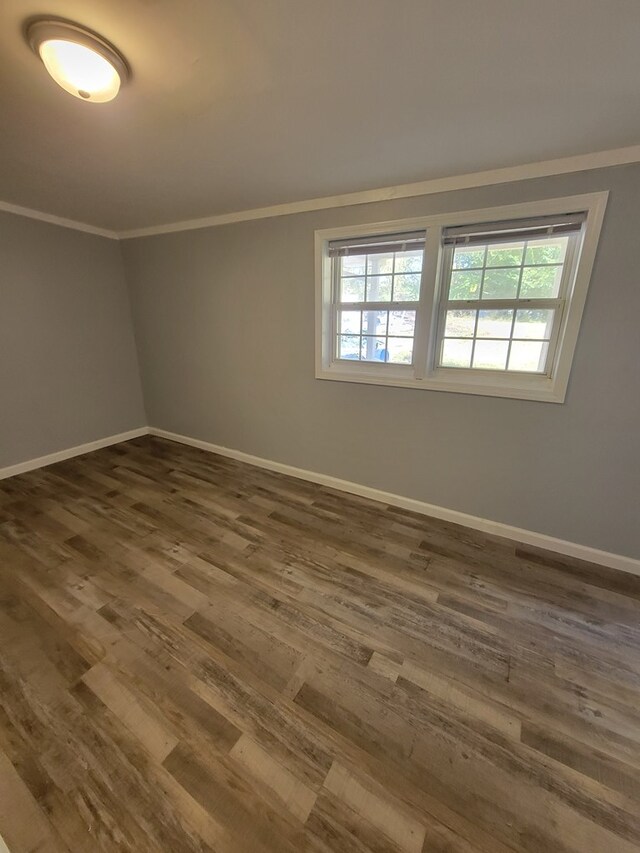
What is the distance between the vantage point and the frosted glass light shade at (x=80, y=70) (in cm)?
110

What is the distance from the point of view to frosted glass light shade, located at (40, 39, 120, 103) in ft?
3.61

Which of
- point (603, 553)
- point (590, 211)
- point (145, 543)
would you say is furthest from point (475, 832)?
point (590, 211)

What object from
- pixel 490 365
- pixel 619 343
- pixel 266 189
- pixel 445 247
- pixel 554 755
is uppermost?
pixel 266 189

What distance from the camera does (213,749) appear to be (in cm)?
114

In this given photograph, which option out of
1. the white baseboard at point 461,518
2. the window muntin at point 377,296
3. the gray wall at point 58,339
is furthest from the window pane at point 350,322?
the gray wall at point 58,339

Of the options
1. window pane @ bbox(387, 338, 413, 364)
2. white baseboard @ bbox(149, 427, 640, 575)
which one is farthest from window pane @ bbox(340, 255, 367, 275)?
white baseboard @ bbox(149, 427, 640, 575)

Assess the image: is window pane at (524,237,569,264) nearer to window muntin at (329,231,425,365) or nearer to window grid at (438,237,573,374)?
window grid at (438,237,573,374)

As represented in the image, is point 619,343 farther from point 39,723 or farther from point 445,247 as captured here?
point 39,723

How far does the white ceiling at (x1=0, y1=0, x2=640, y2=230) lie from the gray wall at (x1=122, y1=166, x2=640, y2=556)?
1.41 ft

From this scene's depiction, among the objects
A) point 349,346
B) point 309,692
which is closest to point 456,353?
point 349,346

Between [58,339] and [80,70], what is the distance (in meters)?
2.70

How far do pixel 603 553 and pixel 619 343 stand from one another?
1290 millimetres

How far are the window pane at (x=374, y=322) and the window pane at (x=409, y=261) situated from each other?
32 cm

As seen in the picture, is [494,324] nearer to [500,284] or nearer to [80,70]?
[500,284]
